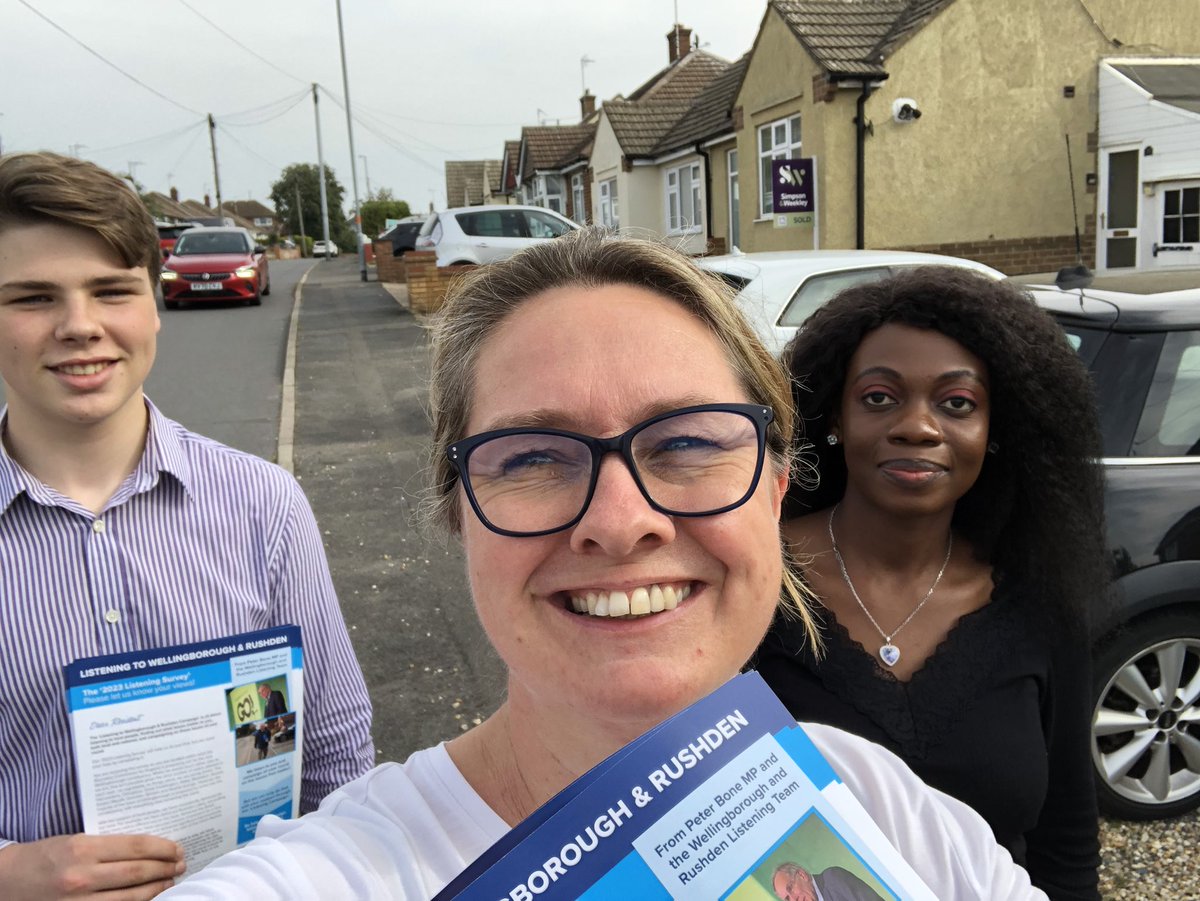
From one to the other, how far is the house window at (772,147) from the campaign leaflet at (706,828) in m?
16.6

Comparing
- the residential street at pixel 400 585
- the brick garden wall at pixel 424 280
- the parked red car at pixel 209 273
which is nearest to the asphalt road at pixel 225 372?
the parked red car at pixel 209 273

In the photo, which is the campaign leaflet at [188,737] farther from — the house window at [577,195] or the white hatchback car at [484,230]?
the house window at [577,195]

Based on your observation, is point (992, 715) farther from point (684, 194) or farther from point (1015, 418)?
point (684, 194)

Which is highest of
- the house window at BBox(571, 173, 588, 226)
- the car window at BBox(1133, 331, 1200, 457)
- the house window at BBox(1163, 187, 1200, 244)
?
the house window at BBox(571, 173, 588, 226)

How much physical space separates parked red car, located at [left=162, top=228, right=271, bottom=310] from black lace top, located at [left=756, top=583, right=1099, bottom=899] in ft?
60.5

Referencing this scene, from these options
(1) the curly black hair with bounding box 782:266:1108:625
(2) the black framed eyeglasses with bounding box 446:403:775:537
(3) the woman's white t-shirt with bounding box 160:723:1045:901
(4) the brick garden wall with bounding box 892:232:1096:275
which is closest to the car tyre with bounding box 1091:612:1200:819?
(1) the curly black hair with bounding box 782:266:1108:625

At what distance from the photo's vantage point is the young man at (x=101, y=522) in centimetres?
168

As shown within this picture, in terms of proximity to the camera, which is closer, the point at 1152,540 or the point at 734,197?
the point at 1152,540

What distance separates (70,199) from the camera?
71.2 inches

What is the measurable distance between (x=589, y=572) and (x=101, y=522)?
1181 millimetres

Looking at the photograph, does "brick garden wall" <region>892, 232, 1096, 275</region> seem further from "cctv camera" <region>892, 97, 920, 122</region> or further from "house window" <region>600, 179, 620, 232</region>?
"house window" <region>600, 179, 620, 232</region>

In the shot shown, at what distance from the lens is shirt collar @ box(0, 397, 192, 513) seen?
5.77ft

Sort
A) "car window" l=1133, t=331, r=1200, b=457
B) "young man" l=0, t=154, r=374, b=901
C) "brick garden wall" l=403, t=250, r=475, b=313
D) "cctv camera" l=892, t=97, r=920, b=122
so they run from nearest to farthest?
1. "young man" l=0, t=154, r=374, b=901
2. "car window" l=1133, t=331, r=1200, b=457
3. "cctv camera" l=892, t=97, r=920, b=122
4. "brick garden wall" l=403, t=250, r=475, b=313

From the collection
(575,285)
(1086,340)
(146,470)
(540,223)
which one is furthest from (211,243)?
(575,285)
